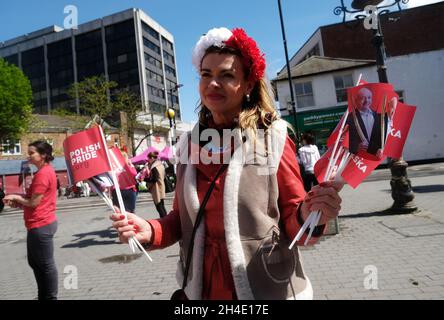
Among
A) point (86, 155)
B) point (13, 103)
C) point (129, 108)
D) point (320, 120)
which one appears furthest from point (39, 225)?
point (129, 108)

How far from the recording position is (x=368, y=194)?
1062 cm

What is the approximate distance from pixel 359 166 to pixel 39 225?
3530 mm

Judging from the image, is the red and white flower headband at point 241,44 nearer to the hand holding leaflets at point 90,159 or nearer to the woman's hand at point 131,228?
the hand holding leaflets at point 90,159

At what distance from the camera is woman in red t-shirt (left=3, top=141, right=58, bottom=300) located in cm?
366

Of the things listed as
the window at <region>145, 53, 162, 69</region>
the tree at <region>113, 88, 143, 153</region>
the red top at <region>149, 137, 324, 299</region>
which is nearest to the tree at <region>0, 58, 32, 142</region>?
the tree at <region>113, 88, 143, 153</region>

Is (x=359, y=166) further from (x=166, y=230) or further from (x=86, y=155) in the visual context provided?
(x=86, y=155)

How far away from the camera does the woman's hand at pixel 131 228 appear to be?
1517 mm

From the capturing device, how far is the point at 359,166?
1413 mm

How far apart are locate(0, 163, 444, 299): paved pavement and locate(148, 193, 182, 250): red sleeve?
8.05 ft

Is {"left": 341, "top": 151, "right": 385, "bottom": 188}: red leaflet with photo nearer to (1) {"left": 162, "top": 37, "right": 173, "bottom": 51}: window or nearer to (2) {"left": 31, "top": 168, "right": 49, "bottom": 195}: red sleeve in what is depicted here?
(2) {"left": 31, "top": 168, "right": 49, "bottom": 195}: red sleeve

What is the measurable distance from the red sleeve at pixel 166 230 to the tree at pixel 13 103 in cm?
2995
